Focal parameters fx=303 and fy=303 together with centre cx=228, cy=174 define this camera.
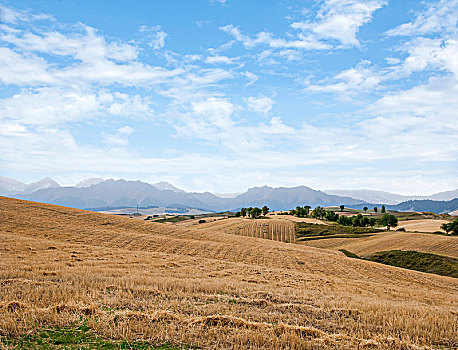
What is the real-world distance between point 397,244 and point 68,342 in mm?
86622

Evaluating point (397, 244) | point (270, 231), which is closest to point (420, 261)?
point (397, 244)

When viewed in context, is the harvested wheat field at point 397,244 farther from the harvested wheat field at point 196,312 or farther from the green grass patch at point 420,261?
the harvested wheat field at point 196,312

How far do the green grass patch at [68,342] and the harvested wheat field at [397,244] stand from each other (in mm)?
75350

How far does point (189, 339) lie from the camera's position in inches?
342

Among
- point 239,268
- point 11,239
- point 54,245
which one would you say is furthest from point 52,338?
point 11,239

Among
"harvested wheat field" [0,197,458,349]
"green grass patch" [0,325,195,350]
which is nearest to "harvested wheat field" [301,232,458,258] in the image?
"harvested wheat field" [0,197,458,349]

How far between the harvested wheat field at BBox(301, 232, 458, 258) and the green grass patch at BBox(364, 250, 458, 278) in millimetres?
5733

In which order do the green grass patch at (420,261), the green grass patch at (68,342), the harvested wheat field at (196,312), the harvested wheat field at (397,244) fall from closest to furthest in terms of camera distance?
1. the green grass patch at (68,342)
2. the harvested wheat field at (196,312)
3. the green grass patch at (420,261)
4. the harvested wheat field at (397,244)

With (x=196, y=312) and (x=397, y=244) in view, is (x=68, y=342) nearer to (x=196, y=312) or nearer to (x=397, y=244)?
(x=196, y=312)

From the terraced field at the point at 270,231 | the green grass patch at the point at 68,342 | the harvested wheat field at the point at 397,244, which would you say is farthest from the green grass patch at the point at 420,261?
the green grass patch at the point at 68,342

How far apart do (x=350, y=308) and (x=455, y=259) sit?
6207 cm

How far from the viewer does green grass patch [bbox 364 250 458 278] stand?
54.2m

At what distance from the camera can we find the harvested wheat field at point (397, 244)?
236 ft

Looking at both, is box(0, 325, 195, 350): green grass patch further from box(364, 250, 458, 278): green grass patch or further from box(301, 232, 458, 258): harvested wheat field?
box(301, 232, 458, 258): harvested wheat field
